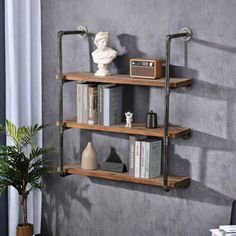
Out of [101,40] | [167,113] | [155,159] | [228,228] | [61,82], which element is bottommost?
[228,228]

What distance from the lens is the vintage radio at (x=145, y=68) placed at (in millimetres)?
4324

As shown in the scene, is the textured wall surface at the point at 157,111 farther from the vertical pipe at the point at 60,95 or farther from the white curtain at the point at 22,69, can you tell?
the vertical pipe at the point at 60,95

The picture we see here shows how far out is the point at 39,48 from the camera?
504 centimetres

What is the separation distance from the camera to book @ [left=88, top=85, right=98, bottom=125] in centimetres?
457

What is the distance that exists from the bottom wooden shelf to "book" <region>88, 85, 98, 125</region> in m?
0.34

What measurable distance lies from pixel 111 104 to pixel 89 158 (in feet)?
1.39

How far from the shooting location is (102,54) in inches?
180

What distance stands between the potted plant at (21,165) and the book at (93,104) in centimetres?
45

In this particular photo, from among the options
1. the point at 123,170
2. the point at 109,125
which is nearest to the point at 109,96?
the point at 109,125

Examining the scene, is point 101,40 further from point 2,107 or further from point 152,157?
point 2,107

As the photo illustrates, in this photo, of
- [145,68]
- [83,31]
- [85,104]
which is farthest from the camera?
[83,31]

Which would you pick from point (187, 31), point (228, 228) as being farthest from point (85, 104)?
point (228, 228)

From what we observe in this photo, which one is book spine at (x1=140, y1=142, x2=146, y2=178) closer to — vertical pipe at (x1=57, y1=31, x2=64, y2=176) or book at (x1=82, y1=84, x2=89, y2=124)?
book at (x1=82, y1=84, x2=89, y2=124)

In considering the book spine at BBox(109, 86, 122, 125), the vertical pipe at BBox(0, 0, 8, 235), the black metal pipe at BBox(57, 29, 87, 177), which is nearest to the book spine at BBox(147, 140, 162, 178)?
the book spine at BBox(109, 86, 122, 125)
